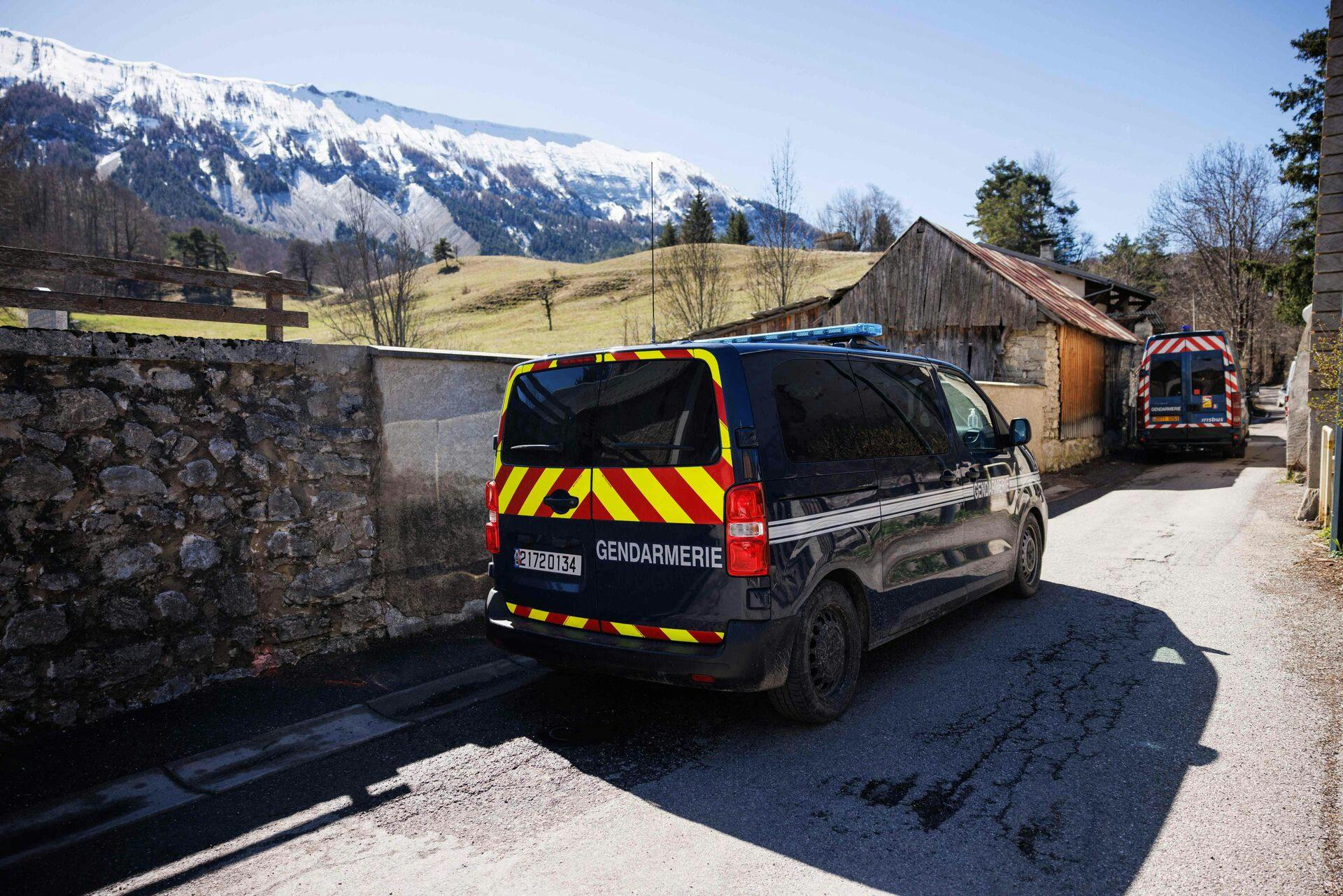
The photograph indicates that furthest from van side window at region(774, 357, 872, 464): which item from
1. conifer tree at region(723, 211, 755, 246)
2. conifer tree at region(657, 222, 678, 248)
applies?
conifer tree at region(723, 211, 755, 246)

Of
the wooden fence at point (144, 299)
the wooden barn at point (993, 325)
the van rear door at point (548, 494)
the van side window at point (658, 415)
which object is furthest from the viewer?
the wooden barn at point (993, 325)

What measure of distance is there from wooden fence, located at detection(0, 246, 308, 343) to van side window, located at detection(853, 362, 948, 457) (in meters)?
3.61

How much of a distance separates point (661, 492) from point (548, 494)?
28.6 inches

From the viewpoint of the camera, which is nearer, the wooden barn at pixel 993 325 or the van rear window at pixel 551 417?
the van rear window at pixel 551 417

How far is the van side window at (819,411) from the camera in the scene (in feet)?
12.9

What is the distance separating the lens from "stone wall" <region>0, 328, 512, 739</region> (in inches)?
161

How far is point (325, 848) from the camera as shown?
310cm

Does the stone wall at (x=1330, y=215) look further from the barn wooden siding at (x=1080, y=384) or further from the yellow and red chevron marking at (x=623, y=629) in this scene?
the yellow and red chevron marking at (x=623, y=629)

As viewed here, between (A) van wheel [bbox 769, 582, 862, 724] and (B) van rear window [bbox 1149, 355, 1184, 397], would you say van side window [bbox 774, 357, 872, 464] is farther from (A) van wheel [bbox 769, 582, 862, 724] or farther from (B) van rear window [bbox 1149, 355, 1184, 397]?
(B) van rear window [bbox 1149, 355, 1184, 397]

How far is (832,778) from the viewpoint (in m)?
3.48

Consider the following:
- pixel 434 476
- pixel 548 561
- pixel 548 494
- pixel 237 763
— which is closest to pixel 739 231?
pixel 434 476

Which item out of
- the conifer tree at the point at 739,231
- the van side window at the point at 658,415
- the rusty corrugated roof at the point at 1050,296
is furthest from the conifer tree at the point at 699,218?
the van side window at the point at 658,415

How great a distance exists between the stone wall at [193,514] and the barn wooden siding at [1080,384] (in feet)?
48.9

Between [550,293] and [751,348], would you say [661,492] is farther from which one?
[550,293]
